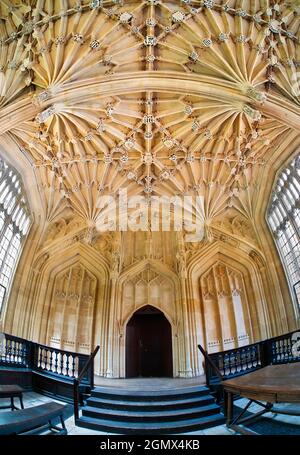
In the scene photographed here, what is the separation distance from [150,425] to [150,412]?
555 millimetres

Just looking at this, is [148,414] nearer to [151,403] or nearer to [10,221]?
[151,403]

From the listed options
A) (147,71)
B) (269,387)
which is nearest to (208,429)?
(269,387)

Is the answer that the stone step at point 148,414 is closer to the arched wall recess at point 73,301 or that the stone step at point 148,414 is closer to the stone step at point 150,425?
the stone step at point 150,425

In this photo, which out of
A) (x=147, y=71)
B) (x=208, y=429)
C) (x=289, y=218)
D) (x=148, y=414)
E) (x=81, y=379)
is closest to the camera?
(x=208, y=429)

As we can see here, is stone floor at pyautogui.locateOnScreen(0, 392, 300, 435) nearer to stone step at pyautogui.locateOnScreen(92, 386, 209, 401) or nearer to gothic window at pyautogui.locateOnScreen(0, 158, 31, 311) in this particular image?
stone step at pyautogui.locateOnScreen(92, 386, 209, 401)

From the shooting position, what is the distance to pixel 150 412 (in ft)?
20.2

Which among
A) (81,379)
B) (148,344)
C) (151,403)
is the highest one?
(148,344)

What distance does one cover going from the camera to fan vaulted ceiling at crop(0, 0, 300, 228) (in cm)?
877

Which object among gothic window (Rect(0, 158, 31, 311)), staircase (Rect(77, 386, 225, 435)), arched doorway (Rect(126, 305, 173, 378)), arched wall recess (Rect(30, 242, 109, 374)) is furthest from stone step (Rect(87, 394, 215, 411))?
arched doorway (Rect(126, 305, 173, 378))

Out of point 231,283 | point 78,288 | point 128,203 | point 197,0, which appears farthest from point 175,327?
point 197,0

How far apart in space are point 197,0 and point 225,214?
27.8ft

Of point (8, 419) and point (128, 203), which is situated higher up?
point (128, 203)

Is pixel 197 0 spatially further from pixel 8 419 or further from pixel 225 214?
pixel 8 419

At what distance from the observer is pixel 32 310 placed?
12.3 m
